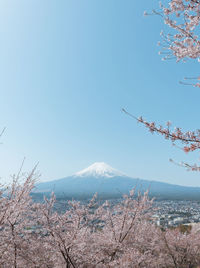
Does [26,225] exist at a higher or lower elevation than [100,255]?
higher

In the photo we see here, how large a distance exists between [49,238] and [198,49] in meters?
5.98

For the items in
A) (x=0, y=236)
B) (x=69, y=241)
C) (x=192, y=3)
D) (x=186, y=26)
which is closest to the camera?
(x=192, y=3)

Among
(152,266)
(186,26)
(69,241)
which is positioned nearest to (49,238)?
→ (69,241)

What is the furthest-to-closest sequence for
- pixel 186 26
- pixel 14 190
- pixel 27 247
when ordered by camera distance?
pixel 27 247 < pixel 14 190 < pixel 186 26

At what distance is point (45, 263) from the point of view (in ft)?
17.4

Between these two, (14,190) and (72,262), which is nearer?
(14,190)

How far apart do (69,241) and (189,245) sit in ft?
41.0

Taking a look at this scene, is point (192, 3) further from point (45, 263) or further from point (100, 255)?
point (100, 255)

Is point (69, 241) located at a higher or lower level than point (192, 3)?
lower

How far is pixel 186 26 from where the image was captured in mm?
2977

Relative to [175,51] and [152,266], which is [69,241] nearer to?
[175,51]

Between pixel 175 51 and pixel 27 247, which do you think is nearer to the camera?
pixel 175 51

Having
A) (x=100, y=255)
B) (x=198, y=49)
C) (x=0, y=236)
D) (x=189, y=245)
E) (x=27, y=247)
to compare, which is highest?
(x=198, y=49)

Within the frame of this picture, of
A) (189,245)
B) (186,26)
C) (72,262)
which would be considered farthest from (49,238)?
(189,245)
